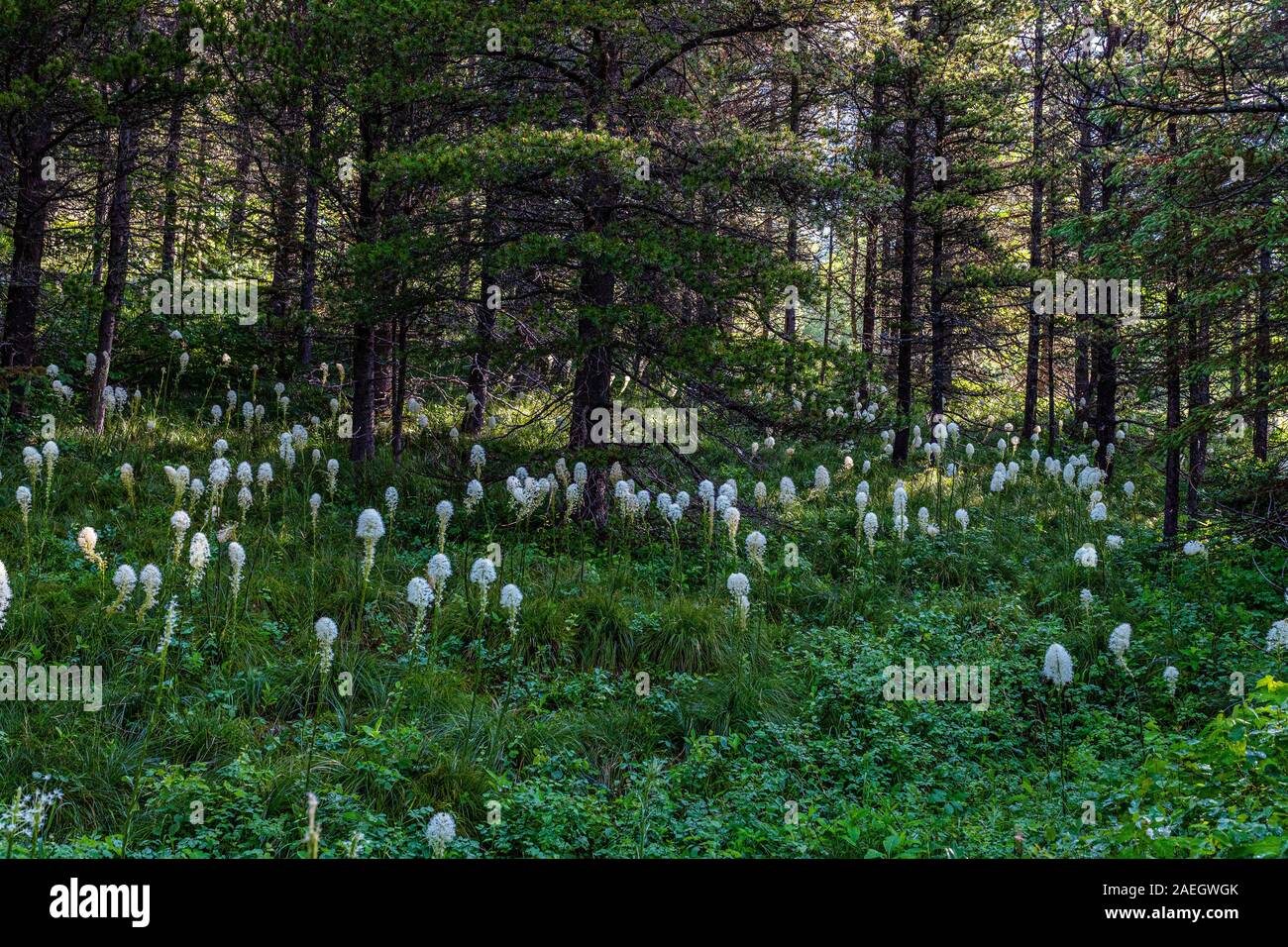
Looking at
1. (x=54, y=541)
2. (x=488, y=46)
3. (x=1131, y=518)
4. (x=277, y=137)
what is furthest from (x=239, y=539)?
(x=1131, y=518)

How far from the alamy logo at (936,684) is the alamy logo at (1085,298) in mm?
7043

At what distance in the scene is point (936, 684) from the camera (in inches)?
246

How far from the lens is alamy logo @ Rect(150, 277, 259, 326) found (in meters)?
10.7

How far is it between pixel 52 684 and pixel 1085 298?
13661 millimetres

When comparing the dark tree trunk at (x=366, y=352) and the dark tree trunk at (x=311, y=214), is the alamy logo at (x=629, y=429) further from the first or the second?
the dark tree trunk at (x=311, y=214)

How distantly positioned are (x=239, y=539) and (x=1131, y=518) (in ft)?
35.7

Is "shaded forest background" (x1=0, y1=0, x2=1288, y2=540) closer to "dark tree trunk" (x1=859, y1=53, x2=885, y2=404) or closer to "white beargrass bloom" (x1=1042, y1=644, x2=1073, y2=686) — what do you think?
"dark tree trunk" (x1=859, y1=53, x2=885, y2=404)

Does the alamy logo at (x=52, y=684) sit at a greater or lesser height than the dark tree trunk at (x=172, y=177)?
lesser

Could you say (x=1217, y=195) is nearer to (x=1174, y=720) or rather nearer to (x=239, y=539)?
(x=1174, y=720)
